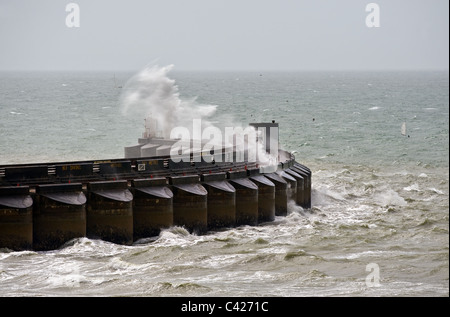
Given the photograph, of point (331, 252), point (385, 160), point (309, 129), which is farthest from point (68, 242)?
point (309, 129)

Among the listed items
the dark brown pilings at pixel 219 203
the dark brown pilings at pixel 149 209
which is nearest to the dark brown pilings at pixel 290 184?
the dark brown pilings at pixel 219 203

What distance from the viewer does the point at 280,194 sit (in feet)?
137

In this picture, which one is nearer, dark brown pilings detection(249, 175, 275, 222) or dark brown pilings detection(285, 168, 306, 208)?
dark brown pilings detection(249, 175, 275, 222)

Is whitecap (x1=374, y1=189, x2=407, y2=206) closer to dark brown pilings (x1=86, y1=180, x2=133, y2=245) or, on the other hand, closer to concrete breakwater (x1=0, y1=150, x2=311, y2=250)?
concrete breakwater (x1=0, y1=150, x2=311, y2=250)

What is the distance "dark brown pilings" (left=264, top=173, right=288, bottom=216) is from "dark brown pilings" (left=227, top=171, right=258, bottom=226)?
218 centimetres

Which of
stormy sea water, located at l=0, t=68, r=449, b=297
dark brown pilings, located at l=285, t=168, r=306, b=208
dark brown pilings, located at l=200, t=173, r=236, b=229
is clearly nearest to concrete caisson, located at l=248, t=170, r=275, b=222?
stormy sea water, located at l=0, t=68, r=449, b=297

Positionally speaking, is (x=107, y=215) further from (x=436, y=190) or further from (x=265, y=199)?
(x=436, y=190)

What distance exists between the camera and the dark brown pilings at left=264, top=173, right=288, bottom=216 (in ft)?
137

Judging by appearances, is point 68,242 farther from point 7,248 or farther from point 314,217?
point 314,217

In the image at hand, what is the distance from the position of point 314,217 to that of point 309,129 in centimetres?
5878

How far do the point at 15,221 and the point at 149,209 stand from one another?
5.27 metres

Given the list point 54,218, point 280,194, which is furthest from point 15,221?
point 280,194

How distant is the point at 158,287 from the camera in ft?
94.6

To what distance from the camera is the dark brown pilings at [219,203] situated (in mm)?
38219
